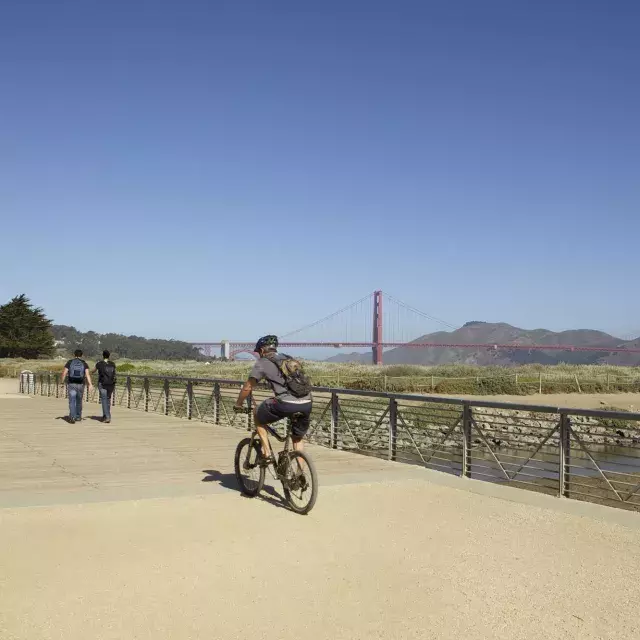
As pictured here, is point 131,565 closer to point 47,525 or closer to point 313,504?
point 47,525

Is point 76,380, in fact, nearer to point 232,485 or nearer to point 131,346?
point 232,485

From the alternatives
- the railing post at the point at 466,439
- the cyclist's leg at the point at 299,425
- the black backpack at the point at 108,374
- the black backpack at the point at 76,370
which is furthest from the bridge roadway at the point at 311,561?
the black backpack at the point at 76,370

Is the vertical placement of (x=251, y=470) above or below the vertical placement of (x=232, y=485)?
above

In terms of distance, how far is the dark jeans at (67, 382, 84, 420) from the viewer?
17969 mm

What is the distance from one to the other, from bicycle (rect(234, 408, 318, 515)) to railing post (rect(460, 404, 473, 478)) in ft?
10.0

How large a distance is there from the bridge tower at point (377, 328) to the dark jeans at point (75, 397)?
69.8 m

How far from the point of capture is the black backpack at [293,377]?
765 cm

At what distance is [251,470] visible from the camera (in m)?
8.45

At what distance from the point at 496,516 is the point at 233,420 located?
10.9m

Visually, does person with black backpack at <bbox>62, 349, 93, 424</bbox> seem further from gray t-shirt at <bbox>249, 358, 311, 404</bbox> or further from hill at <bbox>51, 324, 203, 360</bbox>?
hill at <bbox>51, 324, 203, 360</bbox>

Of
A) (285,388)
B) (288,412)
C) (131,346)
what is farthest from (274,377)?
(131,346)

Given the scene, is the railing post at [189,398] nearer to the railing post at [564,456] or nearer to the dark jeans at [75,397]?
the dark jeans at [75,397]

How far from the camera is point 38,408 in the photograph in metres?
23.5

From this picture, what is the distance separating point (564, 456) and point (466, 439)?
1726mm
